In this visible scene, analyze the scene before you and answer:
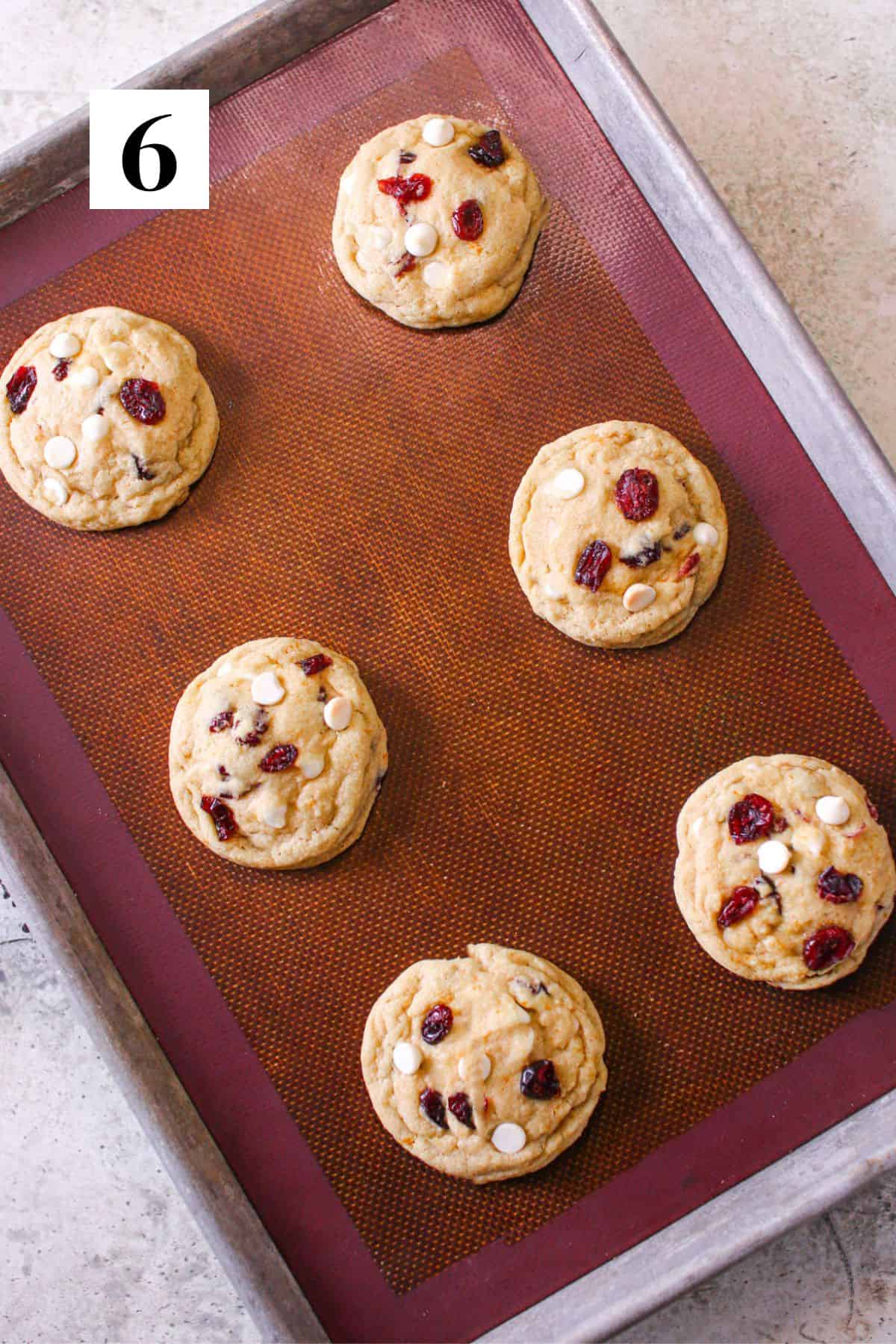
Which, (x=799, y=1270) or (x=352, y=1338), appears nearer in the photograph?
(x=352, y=1338)

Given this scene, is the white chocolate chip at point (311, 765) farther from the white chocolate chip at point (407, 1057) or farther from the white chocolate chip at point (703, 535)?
the white chocolate chip at point (703, 535)

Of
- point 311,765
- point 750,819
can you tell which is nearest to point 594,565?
point 750,819

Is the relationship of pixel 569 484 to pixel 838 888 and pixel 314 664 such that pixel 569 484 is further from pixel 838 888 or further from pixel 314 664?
pixel 838 888

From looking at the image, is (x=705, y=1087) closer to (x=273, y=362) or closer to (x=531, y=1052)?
(x=531, y=1052)

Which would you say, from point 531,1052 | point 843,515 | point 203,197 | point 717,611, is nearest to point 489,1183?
point 531,1052

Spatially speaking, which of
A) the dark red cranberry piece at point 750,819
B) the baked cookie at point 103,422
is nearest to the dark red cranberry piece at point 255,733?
the baked cookie at point 103,422

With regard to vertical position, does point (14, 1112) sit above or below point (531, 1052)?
above
